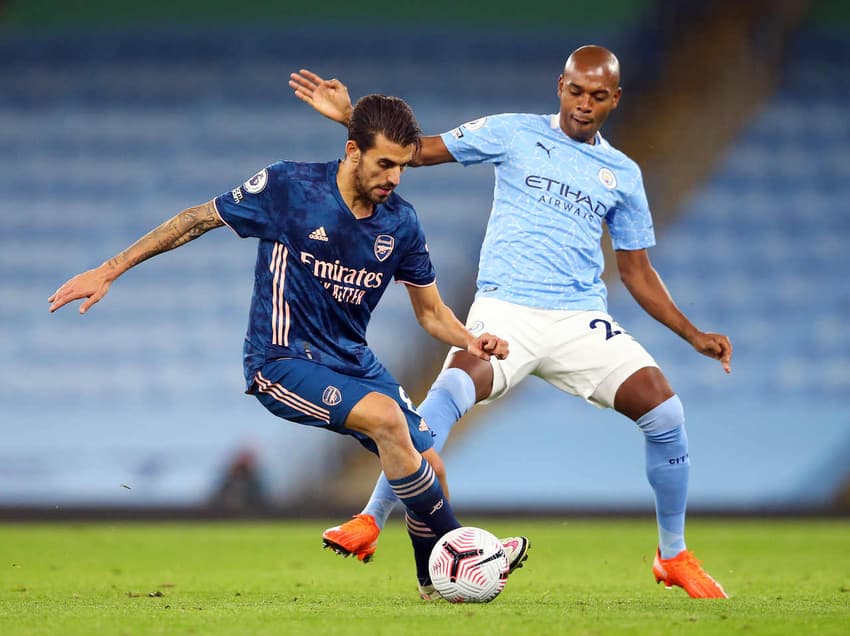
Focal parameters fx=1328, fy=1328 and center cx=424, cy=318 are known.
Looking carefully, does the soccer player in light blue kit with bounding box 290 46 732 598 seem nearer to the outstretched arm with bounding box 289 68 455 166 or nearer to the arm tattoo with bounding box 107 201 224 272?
the outstretched arm with bounding box 289 68 455 166

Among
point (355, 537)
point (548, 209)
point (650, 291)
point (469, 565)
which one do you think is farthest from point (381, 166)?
point (650, 291)

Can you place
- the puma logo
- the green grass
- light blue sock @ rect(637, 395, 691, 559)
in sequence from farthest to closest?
the puma logo < light blue sock @ rect(637, 395, 691, 559) < the green grass

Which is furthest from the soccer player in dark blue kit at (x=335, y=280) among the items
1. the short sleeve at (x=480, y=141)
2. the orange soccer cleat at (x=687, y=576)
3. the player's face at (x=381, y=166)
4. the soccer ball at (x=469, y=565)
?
the orange soccer cleat at (x=687, y=576)

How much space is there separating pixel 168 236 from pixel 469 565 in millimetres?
1782

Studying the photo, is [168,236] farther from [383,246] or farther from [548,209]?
[548,209]

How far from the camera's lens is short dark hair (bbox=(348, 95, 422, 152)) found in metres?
5.19

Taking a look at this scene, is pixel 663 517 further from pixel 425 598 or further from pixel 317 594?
pixel 317 594

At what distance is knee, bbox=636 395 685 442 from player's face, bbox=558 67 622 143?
1.34 metres

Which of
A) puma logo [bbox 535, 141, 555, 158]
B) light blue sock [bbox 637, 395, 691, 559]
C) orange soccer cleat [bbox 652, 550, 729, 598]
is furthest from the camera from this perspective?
puma logo [bbox 535, 141, 555, 158]

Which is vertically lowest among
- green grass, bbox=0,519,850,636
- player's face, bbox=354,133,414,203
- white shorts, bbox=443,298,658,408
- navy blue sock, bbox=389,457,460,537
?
green grass, bbox=0,519,850,636

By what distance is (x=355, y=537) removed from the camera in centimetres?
540

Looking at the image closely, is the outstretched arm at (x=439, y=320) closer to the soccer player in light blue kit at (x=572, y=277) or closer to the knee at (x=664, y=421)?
the soccer player in light blue kit at (x=572, y=277)

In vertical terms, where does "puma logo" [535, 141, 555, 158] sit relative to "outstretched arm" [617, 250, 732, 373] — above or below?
above

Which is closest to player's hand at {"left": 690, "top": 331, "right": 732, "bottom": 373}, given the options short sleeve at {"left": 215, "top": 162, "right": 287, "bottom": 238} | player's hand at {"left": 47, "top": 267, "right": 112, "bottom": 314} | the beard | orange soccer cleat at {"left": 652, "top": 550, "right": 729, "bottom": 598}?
orange soccer cleat at {"left": 652, "top": 550, "right": 729, "bottom": 598}
